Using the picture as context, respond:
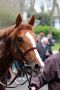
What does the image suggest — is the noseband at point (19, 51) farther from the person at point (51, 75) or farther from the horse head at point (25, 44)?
the person at point (51, 75)

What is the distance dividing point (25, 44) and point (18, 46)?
170 millimetres

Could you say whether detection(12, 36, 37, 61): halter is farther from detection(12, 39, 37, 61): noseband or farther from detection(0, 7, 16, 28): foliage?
detection(0, 7, 16, 28): foliage

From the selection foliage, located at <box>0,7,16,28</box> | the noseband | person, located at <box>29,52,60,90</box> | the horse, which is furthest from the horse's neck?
foliage, located at <box>0,7,16,28</box>

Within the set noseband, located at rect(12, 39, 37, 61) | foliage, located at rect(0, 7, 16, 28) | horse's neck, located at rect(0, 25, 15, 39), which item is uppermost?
horse's neck, located at rect(0, 25, 15, 39)

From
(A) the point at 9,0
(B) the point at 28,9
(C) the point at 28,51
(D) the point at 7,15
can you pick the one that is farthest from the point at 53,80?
(B) the point at 28,9

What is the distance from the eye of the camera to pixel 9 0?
46.0 metres

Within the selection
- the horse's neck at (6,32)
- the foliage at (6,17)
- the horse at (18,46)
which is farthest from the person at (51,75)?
the foliage at (6,17)

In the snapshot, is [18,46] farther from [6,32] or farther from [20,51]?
[6,32]

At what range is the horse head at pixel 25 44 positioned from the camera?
6.82 meters

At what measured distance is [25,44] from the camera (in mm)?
6938

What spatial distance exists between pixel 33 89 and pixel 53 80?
1.25ft

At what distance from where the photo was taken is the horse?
22.5ft

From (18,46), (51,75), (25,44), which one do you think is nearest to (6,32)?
(18,46)

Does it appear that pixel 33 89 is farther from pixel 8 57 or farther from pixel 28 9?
pixel 28 9
